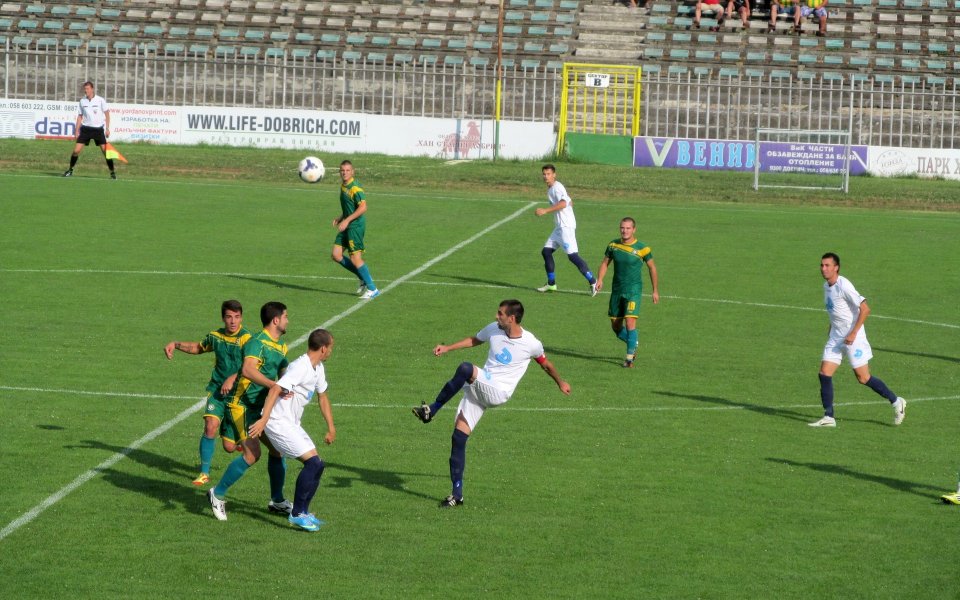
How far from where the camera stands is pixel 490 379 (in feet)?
41.6

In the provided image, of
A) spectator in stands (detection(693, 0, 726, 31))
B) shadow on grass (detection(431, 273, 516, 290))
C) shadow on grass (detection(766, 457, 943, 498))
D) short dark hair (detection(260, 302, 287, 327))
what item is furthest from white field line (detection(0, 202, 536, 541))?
spectator in stands (detection(693, 0, 726, 31))

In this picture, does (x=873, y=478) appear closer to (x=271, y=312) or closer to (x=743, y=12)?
(x=271, y=312)

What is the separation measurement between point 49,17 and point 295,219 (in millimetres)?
29199

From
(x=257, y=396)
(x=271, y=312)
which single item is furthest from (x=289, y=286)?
(x=271, y=312)

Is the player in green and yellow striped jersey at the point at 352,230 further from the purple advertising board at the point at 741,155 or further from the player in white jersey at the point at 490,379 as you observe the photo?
the purple advertising board at the point at 741,155

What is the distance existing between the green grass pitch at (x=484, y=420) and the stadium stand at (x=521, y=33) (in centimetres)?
1911

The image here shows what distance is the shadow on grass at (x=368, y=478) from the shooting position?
43.3 ft

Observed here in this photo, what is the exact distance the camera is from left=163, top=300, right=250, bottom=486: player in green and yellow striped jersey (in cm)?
1227

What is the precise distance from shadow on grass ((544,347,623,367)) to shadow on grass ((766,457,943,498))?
16.9 ft

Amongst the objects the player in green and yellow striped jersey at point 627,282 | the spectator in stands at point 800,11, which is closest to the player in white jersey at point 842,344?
the player in green and yellow striped jersey at point 627,282

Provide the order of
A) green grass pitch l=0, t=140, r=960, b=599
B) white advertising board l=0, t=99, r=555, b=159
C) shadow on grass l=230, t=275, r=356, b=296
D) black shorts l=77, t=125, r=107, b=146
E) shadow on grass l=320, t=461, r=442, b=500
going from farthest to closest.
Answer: white advertising board l=0, t=99, r=555, b=159 → black shorts l=77, t=125, r=107, b=146 → shadow on grass l=230, t=275, r=356, b=296 → shadow on grass l=320, t=461, r=442, b=500 → green grass pitch l=0, t=140, r=960, b=599

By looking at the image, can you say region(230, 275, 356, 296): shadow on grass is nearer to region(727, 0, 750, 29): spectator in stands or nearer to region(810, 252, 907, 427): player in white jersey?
region(810, 252, 907, 427): player in white jersey

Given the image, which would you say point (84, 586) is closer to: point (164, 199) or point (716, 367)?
point (716, 367)

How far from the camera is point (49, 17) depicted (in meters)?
56.3
